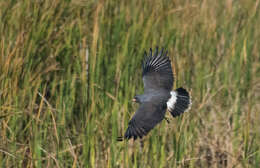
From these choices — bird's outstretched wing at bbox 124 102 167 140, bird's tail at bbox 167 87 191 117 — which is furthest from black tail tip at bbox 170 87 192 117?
bird's outstretched wing at bbox 124 102 167 140

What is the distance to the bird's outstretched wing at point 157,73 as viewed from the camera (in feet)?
10.8

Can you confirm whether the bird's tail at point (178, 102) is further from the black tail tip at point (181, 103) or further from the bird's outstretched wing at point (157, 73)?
the bird's outstretched wing at point (157, 73)

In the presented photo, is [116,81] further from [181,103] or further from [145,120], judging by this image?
[145,120]

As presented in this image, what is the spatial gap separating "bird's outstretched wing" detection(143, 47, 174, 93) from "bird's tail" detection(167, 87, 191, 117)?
4.5 inches

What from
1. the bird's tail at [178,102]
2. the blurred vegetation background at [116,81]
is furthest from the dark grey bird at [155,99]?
the blurred vegetation background at [116,81]

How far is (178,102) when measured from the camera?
10.2ft

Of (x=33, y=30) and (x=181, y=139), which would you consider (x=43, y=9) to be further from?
(x=181, y=139)

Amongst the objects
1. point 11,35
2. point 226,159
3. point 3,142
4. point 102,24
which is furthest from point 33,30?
point 226,159

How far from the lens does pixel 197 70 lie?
4.05 metres

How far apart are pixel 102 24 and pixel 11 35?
77 centimetres

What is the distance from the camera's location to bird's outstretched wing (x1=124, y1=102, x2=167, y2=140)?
106 inches

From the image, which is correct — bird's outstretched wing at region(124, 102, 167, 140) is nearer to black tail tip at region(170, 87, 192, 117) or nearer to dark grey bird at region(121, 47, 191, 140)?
dark grey bird at region(121, 47, 191, 140)

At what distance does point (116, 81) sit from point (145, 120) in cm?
93

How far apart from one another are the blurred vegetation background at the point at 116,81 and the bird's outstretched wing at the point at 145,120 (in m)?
0.24
